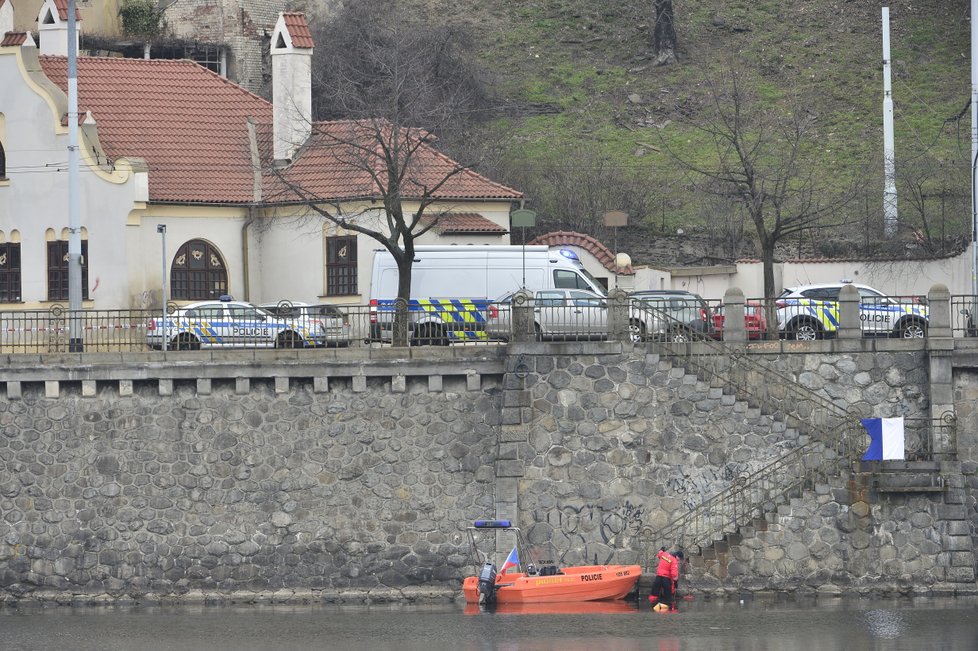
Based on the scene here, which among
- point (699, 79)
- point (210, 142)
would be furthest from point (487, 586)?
point (699, 79)

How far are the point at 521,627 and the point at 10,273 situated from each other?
65.9ft

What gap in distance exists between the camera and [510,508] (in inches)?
1682

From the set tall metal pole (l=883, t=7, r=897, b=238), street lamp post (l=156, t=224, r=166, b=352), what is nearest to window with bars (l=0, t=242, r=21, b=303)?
street lamp post (l=156, t=224, r=166, b=352)

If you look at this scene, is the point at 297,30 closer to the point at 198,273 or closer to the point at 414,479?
the point at 198,273

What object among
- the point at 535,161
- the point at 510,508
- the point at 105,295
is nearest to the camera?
the point at 510,508

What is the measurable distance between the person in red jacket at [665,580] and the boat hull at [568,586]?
25.2 inches

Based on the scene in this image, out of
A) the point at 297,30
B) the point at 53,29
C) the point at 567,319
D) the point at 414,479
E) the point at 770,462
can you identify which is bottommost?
the point at 414,479

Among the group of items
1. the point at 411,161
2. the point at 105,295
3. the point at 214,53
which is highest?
the point at 214,53

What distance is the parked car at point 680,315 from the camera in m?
43.3

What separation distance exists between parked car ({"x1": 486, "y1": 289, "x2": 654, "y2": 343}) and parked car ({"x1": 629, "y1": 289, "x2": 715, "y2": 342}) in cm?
29

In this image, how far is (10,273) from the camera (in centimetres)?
5362

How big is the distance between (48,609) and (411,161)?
1549cm

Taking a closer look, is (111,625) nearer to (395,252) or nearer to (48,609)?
(48,609)

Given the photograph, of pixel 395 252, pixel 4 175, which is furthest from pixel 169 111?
pixel 395 252
